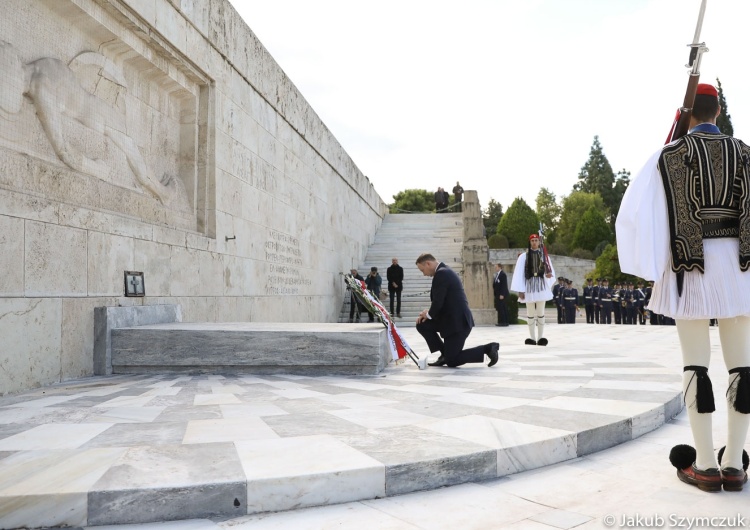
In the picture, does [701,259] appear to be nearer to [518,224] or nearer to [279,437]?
[279,437]

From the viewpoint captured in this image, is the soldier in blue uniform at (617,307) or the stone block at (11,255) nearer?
the stone block at (11,255)

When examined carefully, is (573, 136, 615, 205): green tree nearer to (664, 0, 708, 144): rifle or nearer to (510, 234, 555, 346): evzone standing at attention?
(510, 234, 555, 346): evzone standing at attention

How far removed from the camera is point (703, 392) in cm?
300

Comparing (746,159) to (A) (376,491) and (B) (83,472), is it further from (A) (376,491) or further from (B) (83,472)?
(B) (83,472)

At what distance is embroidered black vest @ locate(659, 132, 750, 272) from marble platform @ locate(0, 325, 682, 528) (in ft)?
4.35

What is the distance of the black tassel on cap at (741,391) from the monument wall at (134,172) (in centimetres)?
549

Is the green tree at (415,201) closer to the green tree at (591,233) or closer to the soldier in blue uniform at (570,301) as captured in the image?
the green tree at (591,233)

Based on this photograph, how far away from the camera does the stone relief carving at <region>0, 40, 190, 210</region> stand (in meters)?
5.58

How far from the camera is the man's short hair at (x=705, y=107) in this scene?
3301 millimetres

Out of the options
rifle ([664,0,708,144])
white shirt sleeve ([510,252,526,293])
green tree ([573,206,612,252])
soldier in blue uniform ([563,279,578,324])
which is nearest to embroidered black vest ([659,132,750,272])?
rifle ([664,0,708,144])

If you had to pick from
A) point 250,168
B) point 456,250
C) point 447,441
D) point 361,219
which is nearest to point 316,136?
point 250,168

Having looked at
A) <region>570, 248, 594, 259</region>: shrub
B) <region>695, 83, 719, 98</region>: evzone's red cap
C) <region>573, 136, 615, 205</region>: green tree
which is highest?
<region>573, 136, 615, 205</region>: green tree

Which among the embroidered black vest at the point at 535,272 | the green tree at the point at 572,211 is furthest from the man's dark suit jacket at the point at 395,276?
the green tree at the point at 572,211

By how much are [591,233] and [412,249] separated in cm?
3739
